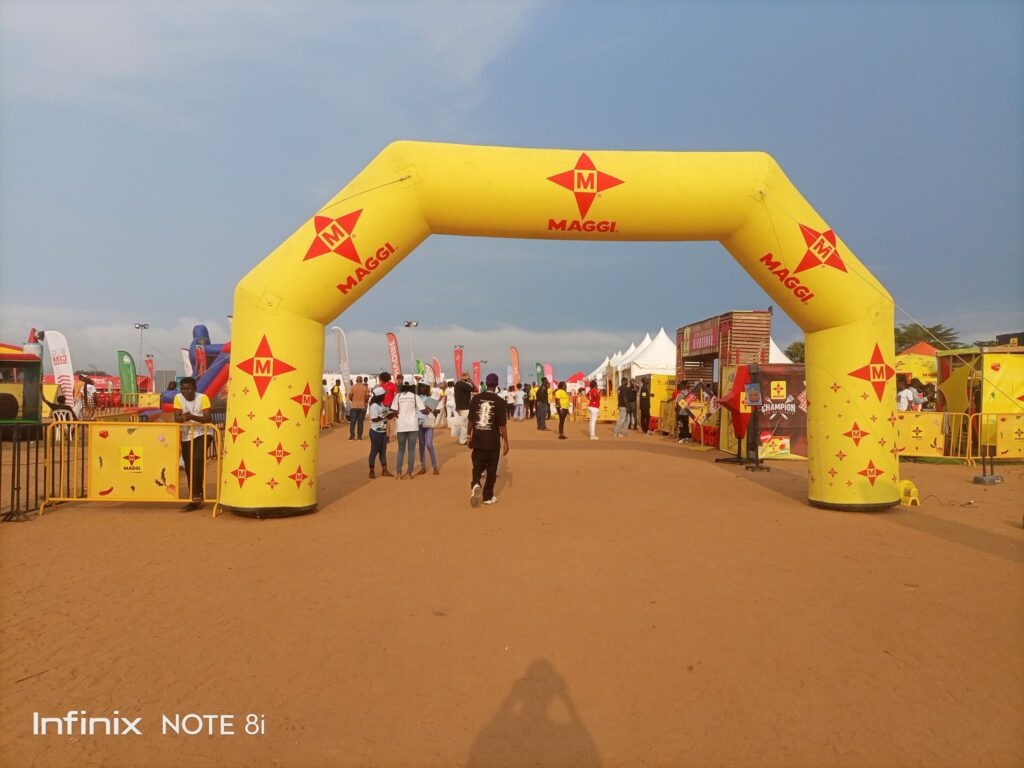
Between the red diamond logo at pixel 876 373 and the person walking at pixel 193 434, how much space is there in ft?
27.3

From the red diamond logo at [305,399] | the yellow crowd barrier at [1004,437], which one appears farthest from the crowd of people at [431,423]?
the yellow crowd barrier at [1004,437]

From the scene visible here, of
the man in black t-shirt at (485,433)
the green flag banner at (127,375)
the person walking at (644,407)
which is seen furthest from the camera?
the green flag banner at (127,375)

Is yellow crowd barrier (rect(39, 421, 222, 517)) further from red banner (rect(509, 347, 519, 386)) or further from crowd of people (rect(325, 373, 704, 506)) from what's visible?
red banner (rect(509, 347, 519, 386))

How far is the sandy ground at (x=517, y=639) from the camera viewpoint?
3129 mm

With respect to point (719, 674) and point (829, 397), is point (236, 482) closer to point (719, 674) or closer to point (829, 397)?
point (719, 674)

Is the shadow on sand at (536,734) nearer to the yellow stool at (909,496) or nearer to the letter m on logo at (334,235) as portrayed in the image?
the letter m on logo at (334,235)

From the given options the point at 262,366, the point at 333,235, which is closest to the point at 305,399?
the point at 262,366

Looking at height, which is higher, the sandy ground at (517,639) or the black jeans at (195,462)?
the black jeans at (195,462)

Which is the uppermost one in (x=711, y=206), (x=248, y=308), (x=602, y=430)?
(x=711, y=206)

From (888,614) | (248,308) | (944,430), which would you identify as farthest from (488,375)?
(944,430)

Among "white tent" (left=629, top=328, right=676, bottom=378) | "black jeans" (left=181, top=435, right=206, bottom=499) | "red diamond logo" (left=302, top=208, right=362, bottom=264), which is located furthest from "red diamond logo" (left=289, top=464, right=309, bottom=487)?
"white tent" (left=629, top=328, right=676, bottom=378)

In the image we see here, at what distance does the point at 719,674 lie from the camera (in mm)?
3785

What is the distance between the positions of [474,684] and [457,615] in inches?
40.2

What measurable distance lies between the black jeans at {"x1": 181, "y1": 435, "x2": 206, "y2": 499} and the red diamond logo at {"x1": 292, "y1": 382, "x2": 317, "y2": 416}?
1489mm
